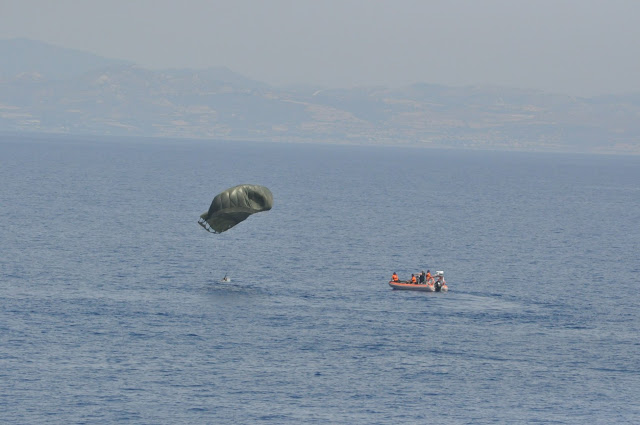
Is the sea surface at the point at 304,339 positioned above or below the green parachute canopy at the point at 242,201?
below

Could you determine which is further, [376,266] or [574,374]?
[376,266]

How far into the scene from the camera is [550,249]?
195 meters

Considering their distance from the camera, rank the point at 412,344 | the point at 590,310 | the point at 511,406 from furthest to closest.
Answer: the point at 590,310, the point at 412,344, the point at 511,406

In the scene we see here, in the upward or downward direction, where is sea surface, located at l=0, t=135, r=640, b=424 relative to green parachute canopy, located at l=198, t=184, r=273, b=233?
downward

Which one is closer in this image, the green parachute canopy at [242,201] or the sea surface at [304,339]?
the sea surface at [304,339]

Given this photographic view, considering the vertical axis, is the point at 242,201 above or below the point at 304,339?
above

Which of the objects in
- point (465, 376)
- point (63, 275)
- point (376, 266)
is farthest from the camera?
point (376, 266)

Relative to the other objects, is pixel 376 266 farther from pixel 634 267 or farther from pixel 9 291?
pixel 9 291

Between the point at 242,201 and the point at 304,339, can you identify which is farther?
the point at 242,201

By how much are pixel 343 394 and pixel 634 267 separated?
314 ft

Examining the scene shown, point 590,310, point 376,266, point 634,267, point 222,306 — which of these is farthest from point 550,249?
point 222,306

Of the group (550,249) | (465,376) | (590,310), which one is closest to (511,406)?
(465,376)

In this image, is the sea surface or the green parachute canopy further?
the green parachute canopy

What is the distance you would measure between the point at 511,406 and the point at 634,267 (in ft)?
294
